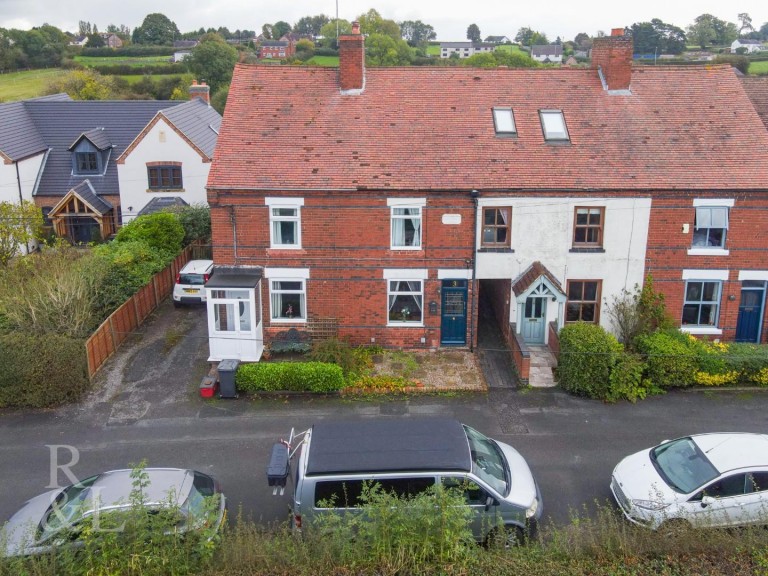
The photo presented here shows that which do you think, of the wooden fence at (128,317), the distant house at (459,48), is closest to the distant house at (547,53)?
the distant house at (459,48)

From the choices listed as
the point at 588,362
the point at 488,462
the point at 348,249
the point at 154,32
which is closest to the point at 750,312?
the point at 588,362

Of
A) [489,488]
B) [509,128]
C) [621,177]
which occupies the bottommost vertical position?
[489,488]

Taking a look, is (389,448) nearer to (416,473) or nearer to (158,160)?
(416,473)

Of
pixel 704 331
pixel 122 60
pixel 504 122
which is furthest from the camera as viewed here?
pixel 122 60

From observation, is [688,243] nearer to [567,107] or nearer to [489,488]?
[567,107]

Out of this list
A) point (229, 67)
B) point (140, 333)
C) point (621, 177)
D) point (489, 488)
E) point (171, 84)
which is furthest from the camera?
point (229, 67)

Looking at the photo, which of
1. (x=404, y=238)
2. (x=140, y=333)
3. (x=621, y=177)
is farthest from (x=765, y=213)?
(x=140, y=333)
